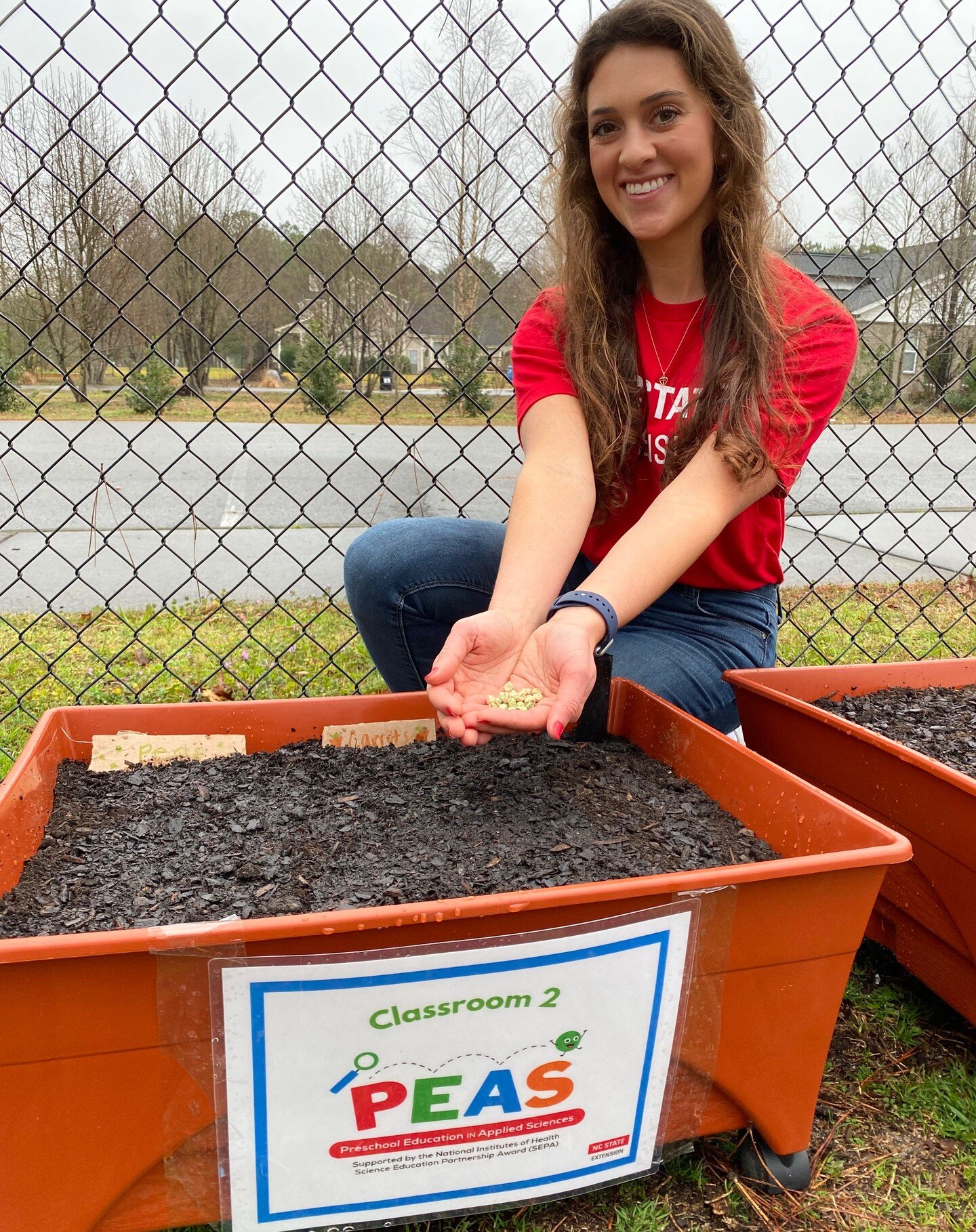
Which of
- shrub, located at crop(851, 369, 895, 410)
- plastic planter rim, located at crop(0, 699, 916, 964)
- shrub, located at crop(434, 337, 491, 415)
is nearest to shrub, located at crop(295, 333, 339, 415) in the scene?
shrub, located at crop(434, 337, 491, 415)

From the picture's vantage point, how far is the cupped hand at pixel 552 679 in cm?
111

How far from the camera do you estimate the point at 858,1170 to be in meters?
1.05

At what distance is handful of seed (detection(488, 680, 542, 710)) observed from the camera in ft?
3.98

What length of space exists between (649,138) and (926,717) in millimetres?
1050

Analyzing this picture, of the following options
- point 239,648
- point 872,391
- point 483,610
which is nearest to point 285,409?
point 872,391

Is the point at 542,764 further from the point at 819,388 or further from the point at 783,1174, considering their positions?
the point at 819,388

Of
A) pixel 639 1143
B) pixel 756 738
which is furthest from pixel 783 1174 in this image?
pixel 756 738

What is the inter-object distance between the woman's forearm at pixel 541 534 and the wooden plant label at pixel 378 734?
0.24 metres

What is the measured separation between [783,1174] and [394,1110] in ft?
1.56

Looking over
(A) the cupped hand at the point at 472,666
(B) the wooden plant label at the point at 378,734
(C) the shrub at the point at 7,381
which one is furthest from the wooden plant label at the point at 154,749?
(C) the shrub at the point at 7,381

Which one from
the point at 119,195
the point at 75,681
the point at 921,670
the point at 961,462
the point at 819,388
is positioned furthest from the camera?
the point at 961,462

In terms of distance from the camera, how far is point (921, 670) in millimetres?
1715

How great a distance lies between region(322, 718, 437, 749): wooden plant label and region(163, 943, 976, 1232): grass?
0.64 meters

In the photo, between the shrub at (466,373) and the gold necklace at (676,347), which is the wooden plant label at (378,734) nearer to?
the gold necklace at (676,347)
